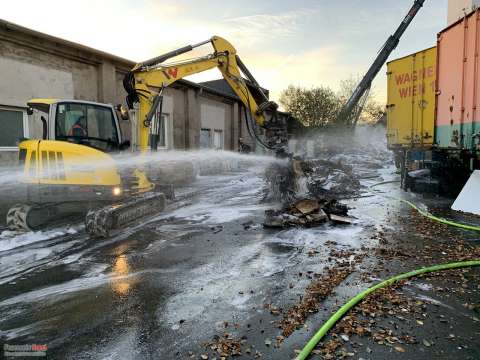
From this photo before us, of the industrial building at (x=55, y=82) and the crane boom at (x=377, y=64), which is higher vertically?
the crane boom at (x=377, y=64)

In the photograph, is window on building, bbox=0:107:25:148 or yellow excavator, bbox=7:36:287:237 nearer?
yellow excavator, bbox=7:36:287:237

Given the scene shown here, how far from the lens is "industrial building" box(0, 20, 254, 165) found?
9.29 metres

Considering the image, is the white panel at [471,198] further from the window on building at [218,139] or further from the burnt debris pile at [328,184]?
the window on building at [218,139]

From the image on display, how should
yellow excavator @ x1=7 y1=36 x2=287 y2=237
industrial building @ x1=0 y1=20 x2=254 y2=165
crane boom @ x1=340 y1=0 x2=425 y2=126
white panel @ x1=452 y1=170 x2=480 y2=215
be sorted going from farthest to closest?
crane boom @ x1=340 y1=0 x2=425 y2=126, industrial building @ x1=0 y1=20 x2=254 y2=165, white panel @ x1=452 y1=170 x2=480 y2=215, yellow excavator @ x1=7 y1=36 x2=287 y2=237

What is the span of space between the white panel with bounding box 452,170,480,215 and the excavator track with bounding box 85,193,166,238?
7077 mm

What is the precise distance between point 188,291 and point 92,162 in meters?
3.92

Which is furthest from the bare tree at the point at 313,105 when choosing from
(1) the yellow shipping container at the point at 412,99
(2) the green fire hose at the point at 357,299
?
(2) the green fire hose at the point at 357,299

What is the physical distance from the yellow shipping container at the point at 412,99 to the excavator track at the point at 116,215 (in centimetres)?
846

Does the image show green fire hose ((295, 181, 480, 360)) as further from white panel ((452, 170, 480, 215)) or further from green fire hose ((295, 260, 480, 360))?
white panel ((452, 170, 480, 215))

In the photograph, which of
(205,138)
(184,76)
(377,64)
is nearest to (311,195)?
(184,76)

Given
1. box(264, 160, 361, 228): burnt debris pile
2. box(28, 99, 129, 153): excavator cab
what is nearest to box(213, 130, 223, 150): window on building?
box(264, 160, 361, 228): burnt debris pile

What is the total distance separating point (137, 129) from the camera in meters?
8.37

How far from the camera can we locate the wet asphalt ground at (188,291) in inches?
117

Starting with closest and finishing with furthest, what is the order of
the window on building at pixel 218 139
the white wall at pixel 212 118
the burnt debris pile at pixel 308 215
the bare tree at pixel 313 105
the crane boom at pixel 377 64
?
the burnt debris pile at pixel 308 215
the white wall at pixel 212 118
the window on building at pixel 218 139
the crane boom at pixel 377 64
the bare tree at pixel 313 105
